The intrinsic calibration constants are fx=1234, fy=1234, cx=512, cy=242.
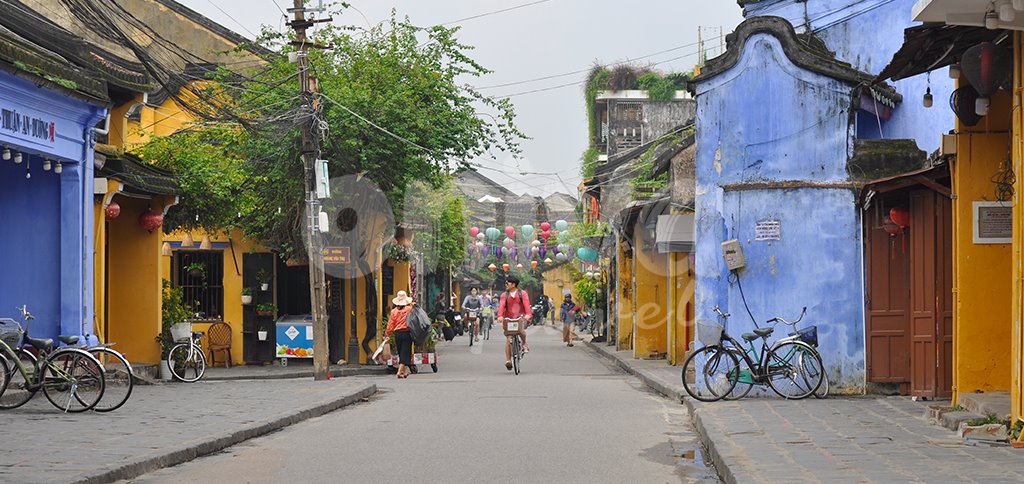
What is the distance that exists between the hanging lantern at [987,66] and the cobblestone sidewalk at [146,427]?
769 cm

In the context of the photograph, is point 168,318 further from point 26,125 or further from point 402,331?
point 26,125

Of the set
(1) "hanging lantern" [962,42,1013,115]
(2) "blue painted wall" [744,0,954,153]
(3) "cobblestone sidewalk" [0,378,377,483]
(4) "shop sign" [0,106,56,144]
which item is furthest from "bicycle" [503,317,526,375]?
(1) "hanging lantern" [962,42,1013,115]

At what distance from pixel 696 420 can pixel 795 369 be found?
2.80 m

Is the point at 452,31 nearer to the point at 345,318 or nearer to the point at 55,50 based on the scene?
the point at 345,318

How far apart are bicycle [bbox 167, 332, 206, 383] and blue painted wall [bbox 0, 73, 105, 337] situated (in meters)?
3.97

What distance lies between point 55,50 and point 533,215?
218 ft

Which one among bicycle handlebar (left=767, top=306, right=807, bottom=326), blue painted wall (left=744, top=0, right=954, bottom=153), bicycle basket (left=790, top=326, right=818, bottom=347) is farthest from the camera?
blue painted wall (left=744, top=0, right=954, bottom=153)

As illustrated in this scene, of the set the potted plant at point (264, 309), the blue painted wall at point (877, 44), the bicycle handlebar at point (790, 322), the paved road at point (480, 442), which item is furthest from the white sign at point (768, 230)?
the potted plant at point (264, 309)

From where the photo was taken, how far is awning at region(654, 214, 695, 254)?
2456 centimetres

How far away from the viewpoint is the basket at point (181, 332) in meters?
22.1

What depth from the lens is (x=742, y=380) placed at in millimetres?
16469

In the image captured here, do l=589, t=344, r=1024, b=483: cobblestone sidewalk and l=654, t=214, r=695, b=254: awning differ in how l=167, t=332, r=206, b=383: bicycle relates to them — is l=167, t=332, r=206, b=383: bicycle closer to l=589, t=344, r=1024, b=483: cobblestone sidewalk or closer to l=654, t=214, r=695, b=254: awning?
l=654, t=214, r=695, b=254: awning

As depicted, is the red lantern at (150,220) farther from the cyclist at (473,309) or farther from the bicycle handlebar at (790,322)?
the cyclist at (473,309)

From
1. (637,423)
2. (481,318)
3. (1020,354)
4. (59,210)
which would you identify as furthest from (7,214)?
(481,318)
